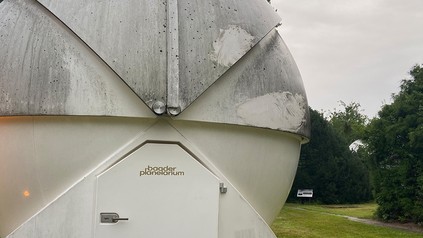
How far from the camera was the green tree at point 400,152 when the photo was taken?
1997 cm

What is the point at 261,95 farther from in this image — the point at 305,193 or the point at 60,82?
the point at 305,193

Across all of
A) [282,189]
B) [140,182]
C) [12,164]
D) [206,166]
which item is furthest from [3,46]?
[282,189]

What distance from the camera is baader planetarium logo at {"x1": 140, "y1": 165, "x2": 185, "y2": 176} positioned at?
3.67 m

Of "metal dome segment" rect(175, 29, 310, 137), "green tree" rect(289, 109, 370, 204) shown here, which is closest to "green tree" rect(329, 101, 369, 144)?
"green tree" rect(289, 109, 370, 204)

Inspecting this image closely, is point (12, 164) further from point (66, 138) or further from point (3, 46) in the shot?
point (3, 46)

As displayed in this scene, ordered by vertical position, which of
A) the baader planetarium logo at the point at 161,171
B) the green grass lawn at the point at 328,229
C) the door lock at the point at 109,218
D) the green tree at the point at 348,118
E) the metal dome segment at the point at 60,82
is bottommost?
the green grass lawn at the point at 328,229

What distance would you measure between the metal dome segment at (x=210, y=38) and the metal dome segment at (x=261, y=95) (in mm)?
95

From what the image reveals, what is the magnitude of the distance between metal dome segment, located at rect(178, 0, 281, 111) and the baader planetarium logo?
1.54 ft

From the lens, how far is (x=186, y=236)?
12.3ft

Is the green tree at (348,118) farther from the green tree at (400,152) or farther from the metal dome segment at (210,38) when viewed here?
the metal dome segment at (210,38)

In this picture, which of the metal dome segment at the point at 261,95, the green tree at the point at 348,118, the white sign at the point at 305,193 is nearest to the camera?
the metal dome segment at the point at 261,95

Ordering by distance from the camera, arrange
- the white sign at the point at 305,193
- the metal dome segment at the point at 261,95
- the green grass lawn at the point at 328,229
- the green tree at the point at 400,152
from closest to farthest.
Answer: the metal dome segment at the point at 261,95
the green grass lawn at the point at 328,229
the green tree at the point at 400,152
the white sign at the point at 305,193

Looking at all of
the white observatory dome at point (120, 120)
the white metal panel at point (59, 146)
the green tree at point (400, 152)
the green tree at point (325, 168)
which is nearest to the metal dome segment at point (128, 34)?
the white observatory dome at point (120, 120)

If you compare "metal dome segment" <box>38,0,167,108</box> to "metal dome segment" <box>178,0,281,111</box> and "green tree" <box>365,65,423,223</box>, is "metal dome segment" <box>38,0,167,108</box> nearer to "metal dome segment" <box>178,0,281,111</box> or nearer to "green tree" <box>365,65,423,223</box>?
"metal dome segment" <box>178,0,281,111</box>
